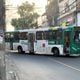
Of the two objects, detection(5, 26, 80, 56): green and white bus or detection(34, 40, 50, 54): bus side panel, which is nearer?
detection(5, 26, 80, 56): green and white bus

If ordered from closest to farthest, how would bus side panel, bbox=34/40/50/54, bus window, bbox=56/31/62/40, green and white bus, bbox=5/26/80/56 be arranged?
1. green and white bus, bbox=5/26/80/56
2. bus window, bbox=56/31/62/40
3. bus side panel, bbox=34/40/50/54

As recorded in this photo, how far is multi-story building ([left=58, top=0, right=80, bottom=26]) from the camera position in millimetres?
50188

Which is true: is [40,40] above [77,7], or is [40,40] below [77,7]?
below

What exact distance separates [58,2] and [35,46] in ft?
90.8

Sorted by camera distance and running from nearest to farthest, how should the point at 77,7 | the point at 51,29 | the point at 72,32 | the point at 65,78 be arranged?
the point at 65,78 < the point at 72,32 < the point at 51,29 < the point at 77,7

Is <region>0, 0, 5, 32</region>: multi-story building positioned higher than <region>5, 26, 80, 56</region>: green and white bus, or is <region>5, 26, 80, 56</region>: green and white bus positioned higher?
<region>0, 0, 5, 32</region>: multi-story building

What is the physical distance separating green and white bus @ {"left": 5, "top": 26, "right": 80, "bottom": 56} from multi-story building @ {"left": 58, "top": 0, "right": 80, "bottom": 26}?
11.2 m

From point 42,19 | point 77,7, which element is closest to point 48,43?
point 77,7

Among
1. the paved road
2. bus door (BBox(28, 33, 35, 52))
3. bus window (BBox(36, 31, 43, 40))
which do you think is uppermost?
bus window (BBox(36, 31, 43, 40))

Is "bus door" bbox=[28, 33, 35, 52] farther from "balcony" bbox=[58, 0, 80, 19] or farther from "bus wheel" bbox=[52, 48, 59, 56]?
"balcony" bbox=[58, 0, 80, 19]

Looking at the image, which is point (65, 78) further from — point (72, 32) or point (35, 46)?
point (35, 46)

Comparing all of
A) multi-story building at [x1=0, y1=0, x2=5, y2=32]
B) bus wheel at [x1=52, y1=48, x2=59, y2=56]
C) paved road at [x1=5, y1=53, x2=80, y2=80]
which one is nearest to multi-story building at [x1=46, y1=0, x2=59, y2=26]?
bus wheel at [x1=52, y1=48, x2=59, y2=56]

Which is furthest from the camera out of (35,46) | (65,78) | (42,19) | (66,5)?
(42,19)

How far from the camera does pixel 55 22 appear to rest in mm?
65750
